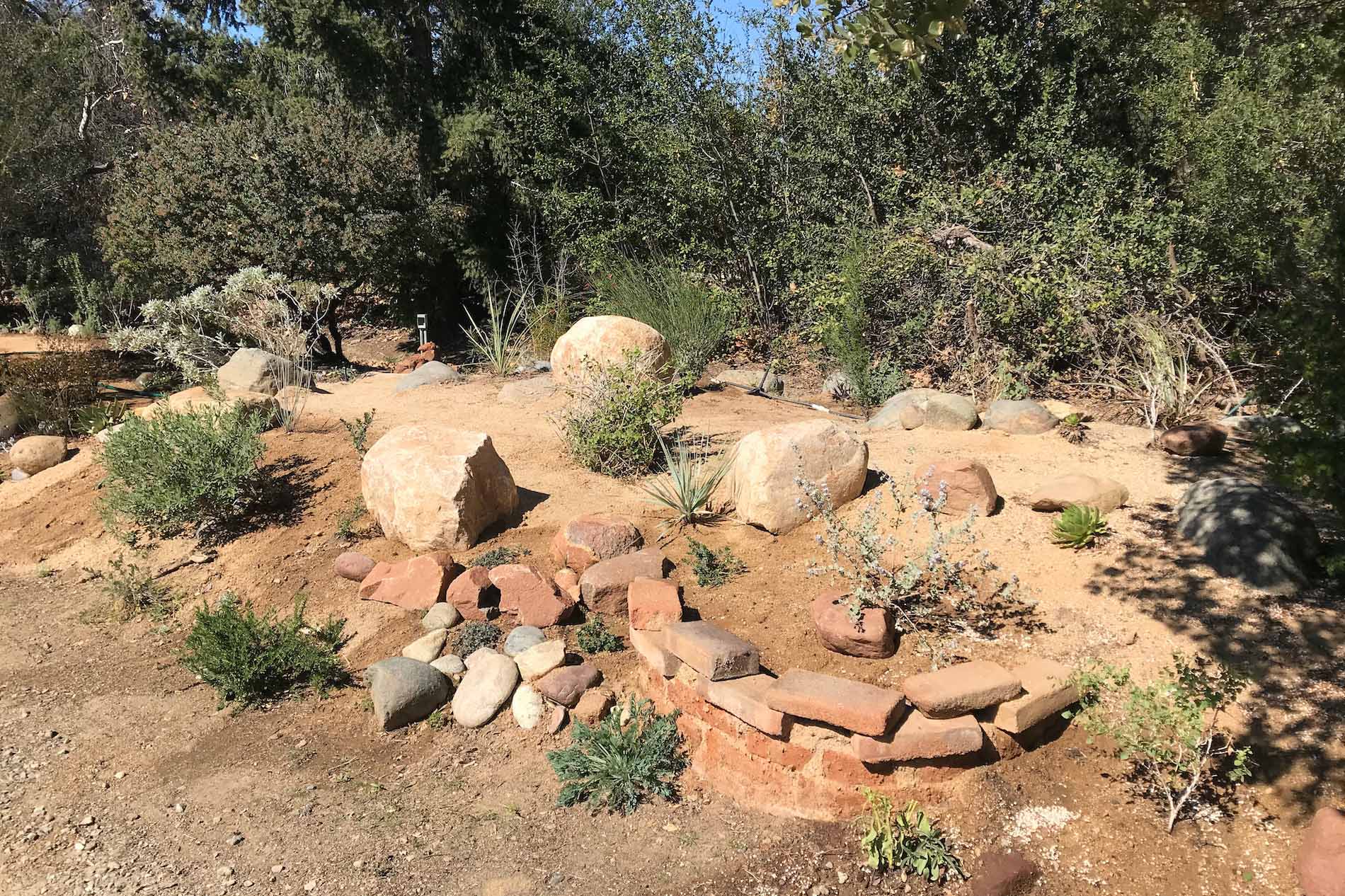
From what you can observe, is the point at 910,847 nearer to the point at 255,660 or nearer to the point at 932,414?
the point at 255,660

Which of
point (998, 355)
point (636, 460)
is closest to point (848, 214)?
point (998, 355)

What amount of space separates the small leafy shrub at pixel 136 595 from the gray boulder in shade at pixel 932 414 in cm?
493

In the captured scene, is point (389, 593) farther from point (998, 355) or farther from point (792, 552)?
point (998, 355)

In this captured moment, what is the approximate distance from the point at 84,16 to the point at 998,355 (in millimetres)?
19193

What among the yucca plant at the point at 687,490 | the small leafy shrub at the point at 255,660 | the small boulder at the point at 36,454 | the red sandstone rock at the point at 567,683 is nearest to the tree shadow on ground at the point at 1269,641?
the yucca plant at the point at 687,490

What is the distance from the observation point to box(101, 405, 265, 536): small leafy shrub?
5473mm

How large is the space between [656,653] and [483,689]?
32.1 inches

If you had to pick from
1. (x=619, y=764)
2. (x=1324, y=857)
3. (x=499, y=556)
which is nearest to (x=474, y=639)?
(x=499, y=556)

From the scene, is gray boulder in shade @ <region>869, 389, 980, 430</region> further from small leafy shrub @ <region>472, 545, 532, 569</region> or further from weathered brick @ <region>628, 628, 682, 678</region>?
weathered brick @ <region>628, 628, 682, 678</region>

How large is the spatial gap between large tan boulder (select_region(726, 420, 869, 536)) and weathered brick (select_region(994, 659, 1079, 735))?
5.13 feet

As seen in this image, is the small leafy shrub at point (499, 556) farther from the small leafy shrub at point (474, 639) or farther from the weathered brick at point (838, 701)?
the weathered brick at point (838, 701)

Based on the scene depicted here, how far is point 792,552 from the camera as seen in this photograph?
461cm

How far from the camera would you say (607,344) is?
7.61 m

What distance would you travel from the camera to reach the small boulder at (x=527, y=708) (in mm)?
3812
